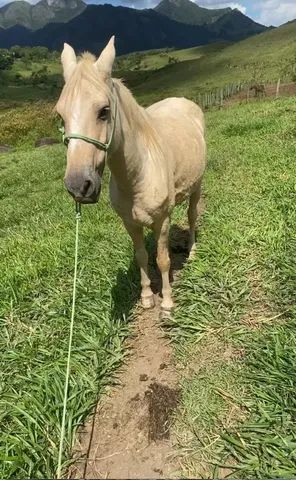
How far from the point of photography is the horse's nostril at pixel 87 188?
120 inches

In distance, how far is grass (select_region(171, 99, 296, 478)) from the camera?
3508 millimetres

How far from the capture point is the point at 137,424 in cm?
406

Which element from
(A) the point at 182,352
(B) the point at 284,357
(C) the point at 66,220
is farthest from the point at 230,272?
(C) the point at 66,220

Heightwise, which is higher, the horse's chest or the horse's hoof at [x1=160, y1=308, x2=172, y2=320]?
the horse's chest

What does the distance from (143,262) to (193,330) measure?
3.98ft

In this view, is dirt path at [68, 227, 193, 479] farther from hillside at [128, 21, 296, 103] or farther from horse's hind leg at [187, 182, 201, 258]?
hillside at [128, 21, 296, 103]

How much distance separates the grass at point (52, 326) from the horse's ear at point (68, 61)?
3063mm

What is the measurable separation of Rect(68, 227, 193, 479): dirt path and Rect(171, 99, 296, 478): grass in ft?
0.57

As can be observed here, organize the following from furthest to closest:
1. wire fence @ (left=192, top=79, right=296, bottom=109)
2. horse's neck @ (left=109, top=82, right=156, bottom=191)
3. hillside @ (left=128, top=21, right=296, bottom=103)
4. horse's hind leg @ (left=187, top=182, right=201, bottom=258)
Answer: hillside @ (left=128, top=21, right=296, bottom=103)
wire fence @ (left=192, top=79, right=296, bottom=109)
horse's hind leg @ (left=187, top=182, right=201, bottom=258)
horse's neck @ (left=109, top=82, right=156, bottom=191)

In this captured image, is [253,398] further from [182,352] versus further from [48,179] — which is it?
[48,179]

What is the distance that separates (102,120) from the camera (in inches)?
129

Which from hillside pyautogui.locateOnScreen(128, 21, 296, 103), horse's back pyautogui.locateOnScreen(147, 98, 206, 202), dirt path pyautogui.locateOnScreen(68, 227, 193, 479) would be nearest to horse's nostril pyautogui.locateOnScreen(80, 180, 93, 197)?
horse's back pyautogui.locateOnScreen(147, 98, 206, 202)

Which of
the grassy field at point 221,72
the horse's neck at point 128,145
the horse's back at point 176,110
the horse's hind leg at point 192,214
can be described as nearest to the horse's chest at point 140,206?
the horse's neck at point 128,145

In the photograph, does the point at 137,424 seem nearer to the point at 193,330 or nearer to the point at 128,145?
the point at 193,330
